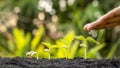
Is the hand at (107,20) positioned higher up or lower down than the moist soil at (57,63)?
higher up

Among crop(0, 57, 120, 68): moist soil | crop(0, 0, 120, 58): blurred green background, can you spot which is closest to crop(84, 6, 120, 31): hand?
crop(0, 57, 120, 68): moist soil

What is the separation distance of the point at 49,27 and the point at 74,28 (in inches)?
14.4

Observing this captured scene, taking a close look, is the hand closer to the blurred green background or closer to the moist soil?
the moist soil

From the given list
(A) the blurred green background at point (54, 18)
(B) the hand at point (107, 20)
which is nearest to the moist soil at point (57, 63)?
(B) the hand at point (107, 20)

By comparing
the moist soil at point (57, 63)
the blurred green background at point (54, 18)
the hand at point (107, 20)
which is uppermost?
the blurred green background at point (54, 18)

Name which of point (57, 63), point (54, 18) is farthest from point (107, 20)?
point (54, 18)

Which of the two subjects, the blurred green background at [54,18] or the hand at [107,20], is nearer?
the hand at [107,20]

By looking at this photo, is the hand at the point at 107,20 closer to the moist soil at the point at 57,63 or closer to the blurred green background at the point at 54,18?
the moist soil at the point at 57,63

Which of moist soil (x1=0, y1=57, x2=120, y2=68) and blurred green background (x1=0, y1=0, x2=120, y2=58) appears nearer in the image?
moist soil (x1=0, y1=57, x2=120, y2=68)

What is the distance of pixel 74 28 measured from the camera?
4414 mm

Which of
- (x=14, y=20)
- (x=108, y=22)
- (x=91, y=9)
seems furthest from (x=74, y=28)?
(x=108, y=22)

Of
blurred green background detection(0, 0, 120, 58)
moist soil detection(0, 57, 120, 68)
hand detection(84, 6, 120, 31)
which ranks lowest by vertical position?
moist soil detection(0, 57, 120, 68)

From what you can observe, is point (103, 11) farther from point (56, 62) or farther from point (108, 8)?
point (56, 62)

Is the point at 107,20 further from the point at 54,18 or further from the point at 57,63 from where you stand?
the point at 54,18
